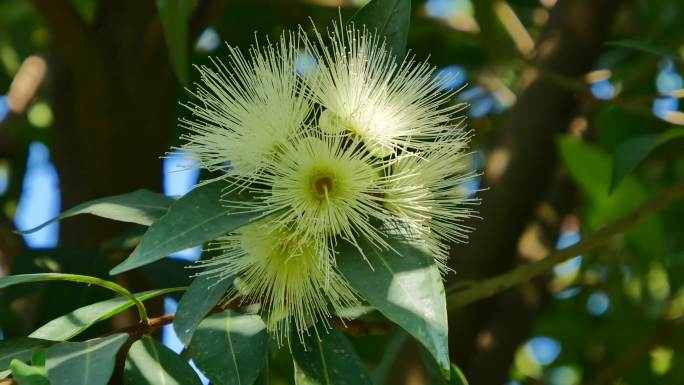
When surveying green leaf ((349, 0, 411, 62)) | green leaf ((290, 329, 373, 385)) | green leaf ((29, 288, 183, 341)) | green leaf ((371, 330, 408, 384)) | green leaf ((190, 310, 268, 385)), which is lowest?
green leaf ((371, 330, 408, 384))

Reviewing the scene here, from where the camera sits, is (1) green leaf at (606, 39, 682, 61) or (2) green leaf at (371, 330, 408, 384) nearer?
(1) green leaf at (606, 39, 682, 61)

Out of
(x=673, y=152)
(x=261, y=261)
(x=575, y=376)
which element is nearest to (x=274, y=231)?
(x=261, y=261)

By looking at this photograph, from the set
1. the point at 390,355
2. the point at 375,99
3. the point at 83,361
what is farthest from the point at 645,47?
the point at 83,361

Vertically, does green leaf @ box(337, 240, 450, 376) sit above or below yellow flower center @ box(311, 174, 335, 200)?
below

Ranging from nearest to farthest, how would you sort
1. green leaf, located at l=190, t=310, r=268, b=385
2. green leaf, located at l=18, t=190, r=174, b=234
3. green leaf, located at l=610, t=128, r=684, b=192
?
green leaf, located at l=190, t=310, r=268, b=385 → green leaf, located at l=18, t=190, r=174, b=234 → green leaf, located at l=610, t=128, r=684, b=192

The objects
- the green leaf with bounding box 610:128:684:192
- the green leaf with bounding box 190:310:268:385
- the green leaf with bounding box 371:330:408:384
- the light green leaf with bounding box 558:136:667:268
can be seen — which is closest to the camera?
the green leaf with bounding box 190:310:268:385

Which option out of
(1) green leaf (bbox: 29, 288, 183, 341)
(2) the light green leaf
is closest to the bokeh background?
(2) the light green leaf

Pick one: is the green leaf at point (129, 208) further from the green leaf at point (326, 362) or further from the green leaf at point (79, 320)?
the green leaf at point (326, 362)

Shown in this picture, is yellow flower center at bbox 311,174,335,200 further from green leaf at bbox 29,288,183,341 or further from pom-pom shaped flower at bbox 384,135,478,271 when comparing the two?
green leaf at bbox 29,288,183,341
